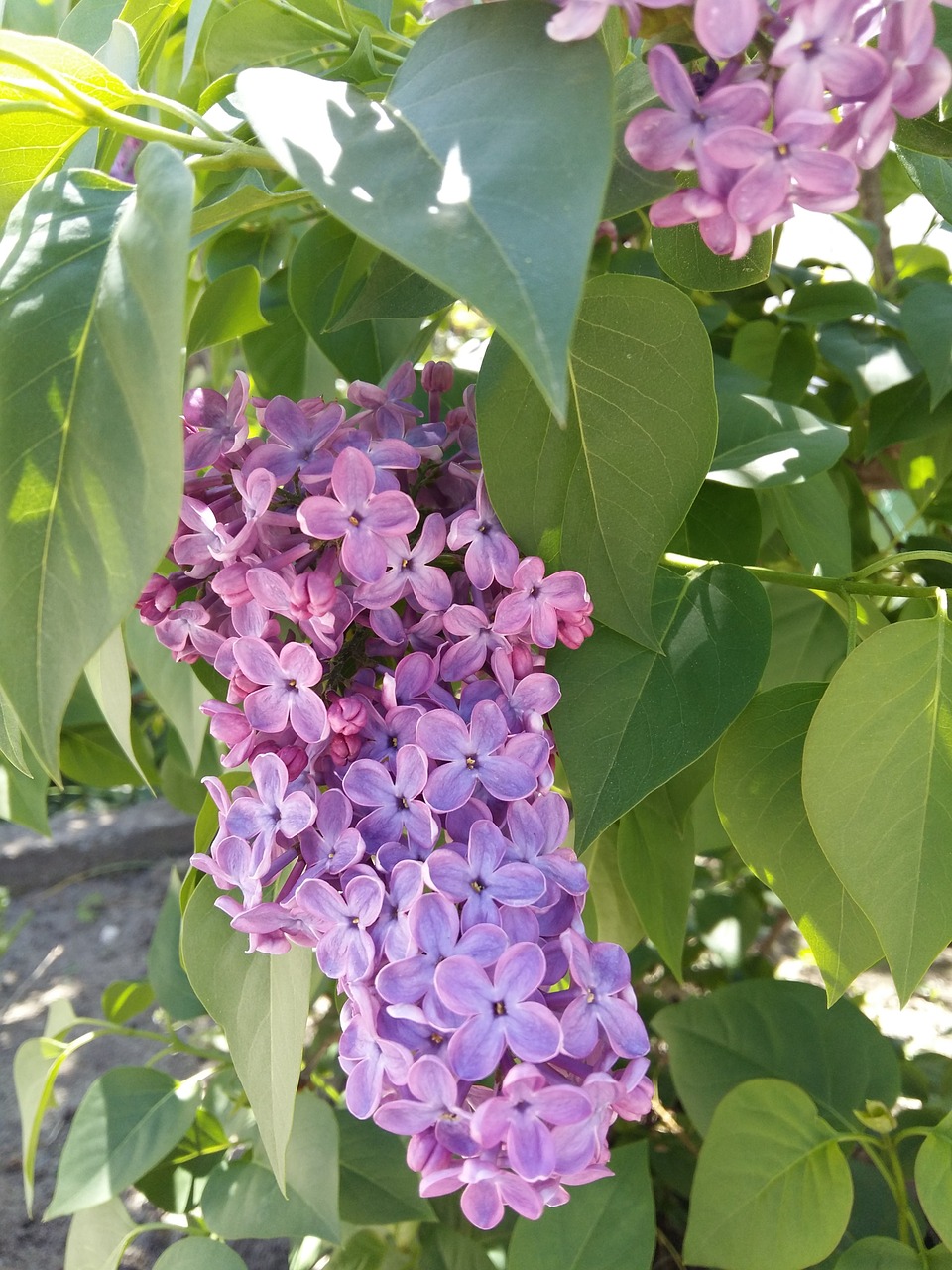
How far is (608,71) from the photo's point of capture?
0.73ft

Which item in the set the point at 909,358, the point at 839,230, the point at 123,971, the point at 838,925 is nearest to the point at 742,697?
the point at 838,925

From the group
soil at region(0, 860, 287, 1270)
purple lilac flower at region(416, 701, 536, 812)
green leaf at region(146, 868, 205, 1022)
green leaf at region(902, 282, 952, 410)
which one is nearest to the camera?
purple lilac flower at region(416, 701, 536, 812)

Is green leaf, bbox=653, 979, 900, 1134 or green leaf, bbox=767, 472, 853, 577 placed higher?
green leaf, bbox=767, 472, 853, 577

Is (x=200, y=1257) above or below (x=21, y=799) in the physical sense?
below

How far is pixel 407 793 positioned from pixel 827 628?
0.37 m

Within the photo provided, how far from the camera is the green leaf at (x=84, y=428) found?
0.22 meters

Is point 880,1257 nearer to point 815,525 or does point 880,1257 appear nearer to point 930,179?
point 815,525

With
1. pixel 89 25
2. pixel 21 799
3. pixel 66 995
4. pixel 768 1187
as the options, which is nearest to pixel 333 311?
pixel 89 25

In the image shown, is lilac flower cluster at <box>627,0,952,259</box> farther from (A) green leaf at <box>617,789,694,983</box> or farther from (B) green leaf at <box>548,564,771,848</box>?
(A) green leaf at <box>617,789,694,983</box>

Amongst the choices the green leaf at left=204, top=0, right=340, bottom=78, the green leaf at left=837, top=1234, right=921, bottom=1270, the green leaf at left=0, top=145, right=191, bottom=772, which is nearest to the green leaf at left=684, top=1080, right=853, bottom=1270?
the green leaf at left=837, top=1234, right=921, bottom=1270

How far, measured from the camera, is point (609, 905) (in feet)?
1.88

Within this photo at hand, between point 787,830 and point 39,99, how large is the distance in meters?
0.33

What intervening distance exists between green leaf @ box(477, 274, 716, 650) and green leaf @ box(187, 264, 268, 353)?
0.63 ft

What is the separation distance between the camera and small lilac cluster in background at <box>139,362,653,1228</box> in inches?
10.9
